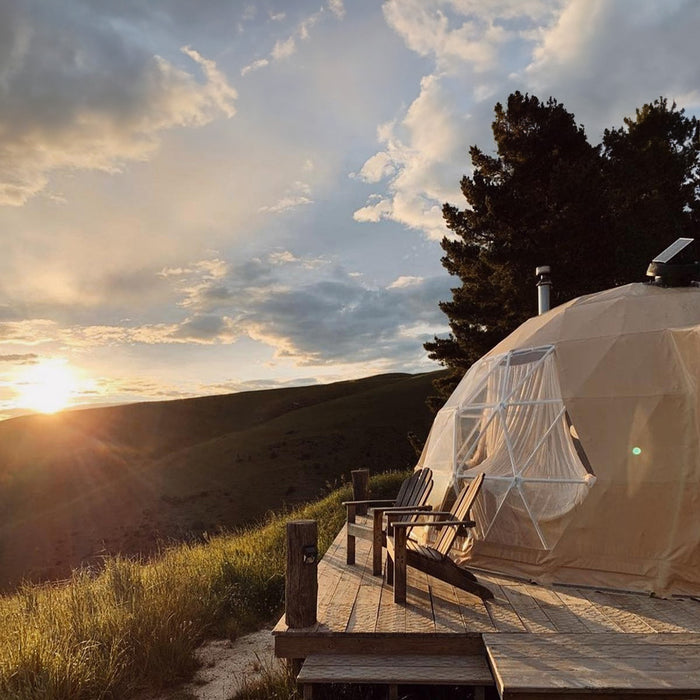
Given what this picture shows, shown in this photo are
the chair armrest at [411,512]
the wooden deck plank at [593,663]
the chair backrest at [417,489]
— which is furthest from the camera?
the chair backrest at [417,489]

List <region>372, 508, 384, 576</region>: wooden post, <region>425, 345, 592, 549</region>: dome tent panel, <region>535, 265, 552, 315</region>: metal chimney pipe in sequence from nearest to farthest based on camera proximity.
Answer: <region>425, 345, 592, 549</region>: dome tent panel
<region>372, 508, 384, 576</region>: wooden post
<region>535, 265, 552, 315</region>: metal chimney pipe

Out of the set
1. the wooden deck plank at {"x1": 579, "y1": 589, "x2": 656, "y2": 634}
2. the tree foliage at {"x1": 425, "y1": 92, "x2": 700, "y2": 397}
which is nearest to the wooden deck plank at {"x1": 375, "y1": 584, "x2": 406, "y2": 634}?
the wooden deck plank at {"x1": 579, "y1": 589, "x2": 656, "y2": 634}

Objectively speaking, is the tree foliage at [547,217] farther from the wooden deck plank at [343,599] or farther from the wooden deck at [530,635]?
the wooden deck at [530,635]

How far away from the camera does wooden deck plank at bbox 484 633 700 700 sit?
3727 mm

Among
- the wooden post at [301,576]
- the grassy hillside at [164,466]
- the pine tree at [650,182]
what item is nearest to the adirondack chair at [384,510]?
the wooden post at [301,576]

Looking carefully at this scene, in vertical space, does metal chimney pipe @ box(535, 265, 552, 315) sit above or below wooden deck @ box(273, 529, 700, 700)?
above

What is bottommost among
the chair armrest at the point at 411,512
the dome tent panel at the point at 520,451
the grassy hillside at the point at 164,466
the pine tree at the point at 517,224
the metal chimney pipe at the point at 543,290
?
Result: the grassy hillside at the point at 164,466

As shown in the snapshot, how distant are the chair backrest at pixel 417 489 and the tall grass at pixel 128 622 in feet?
6.49

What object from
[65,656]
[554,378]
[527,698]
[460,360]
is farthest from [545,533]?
[460,360]

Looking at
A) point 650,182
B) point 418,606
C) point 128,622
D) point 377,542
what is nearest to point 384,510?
point 377,542

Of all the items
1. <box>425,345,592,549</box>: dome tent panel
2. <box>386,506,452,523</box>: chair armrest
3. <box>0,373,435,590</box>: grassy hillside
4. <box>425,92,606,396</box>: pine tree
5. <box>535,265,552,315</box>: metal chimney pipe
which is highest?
<box>425,92,606,396</box>: pine tree

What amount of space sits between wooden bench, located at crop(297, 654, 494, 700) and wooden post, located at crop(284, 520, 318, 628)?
345mm

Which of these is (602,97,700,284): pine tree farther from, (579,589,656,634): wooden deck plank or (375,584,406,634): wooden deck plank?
(375,584,406,634): wooden deck plank

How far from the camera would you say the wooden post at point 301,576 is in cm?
480
